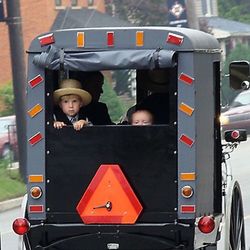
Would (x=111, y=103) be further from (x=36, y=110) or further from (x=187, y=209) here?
(x=187, y=209)

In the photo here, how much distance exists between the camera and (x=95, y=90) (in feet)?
30.6

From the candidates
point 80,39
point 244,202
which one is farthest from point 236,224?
point 244,202

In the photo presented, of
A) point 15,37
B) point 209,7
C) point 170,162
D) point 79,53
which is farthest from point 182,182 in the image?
point 209,7

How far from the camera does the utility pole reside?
76.8 ft

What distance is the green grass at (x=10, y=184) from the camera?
69.5 ft

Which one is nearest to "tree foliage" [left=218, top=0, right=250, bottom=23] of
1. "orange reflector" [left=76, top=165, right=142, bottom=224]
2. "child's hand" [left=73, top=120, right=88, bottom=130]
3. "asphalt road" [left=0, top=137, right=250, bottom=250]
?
"asphalt road" [left=0, top=137, right=250, bottom=250]

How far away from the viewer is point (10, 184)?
22344 millimetres

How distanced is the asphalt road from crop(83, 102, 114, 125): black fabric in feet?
13.5

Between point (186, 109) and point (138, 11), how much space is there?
47106 millimetres

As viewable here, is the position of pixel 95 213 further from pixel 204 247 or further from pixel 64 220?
pixel 204 247

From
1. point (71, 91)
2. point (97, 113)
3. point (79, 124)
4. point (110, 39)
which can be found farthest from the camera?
point (97, 113)

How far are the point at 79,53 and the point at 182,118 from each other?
90 cm

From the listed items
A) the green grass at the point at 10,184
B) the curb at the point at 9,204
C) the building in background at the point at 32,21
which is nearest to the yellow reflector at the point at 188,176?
the curb at the point at 9,204

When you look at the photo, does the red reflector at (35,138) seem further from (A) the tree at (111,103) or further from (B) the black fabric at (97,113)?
(A) the tree at (111,103)
